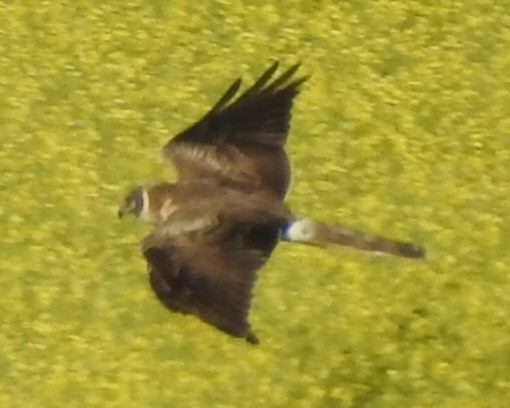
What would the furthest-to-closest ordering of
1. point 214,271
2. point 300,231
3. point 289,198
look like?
point 289,198
point 300,231
point 214,271

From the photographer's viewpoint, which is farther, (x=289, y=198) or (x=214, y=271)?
(x=289, y=198)

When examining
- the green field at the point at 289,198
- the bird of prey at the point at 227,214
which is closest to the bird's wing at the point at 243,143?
the bird of prey at the point at 227,214

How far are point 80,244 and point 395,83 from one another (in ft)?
1.47

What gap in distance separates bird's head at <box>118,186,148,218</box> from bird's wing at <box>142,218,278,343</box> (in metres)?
0.07

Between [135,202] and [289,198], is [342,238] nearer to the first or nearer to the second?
[289,198]

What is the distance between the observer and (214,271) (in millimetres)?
1233

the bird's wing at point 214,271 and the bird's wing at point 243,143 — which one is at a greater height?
the bird's wing at point 243,143

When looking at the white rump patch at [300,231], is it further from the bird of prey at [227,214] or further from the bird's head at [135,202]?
the bird's head at [135,202]

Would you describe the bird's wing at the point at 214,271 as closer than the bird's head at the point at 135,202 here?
Yes

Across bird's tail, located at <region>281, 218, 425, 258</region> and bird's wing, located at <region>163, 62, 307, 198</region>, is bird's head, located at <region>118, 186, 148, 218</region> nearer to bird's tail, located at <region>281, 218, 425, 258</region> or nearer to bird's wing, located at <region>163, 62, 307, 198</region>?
bird's wing, located at <region>163, 62, 307, 198</region>

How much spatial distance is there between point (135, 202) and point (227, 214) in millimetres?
131

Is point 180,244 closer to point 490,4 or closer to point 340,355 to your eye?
point 340,355

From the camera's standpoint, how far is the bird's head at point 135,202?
1.33 metres

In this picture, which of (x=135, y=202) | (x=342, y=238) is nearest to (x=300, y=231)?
(x=342, y=238)
